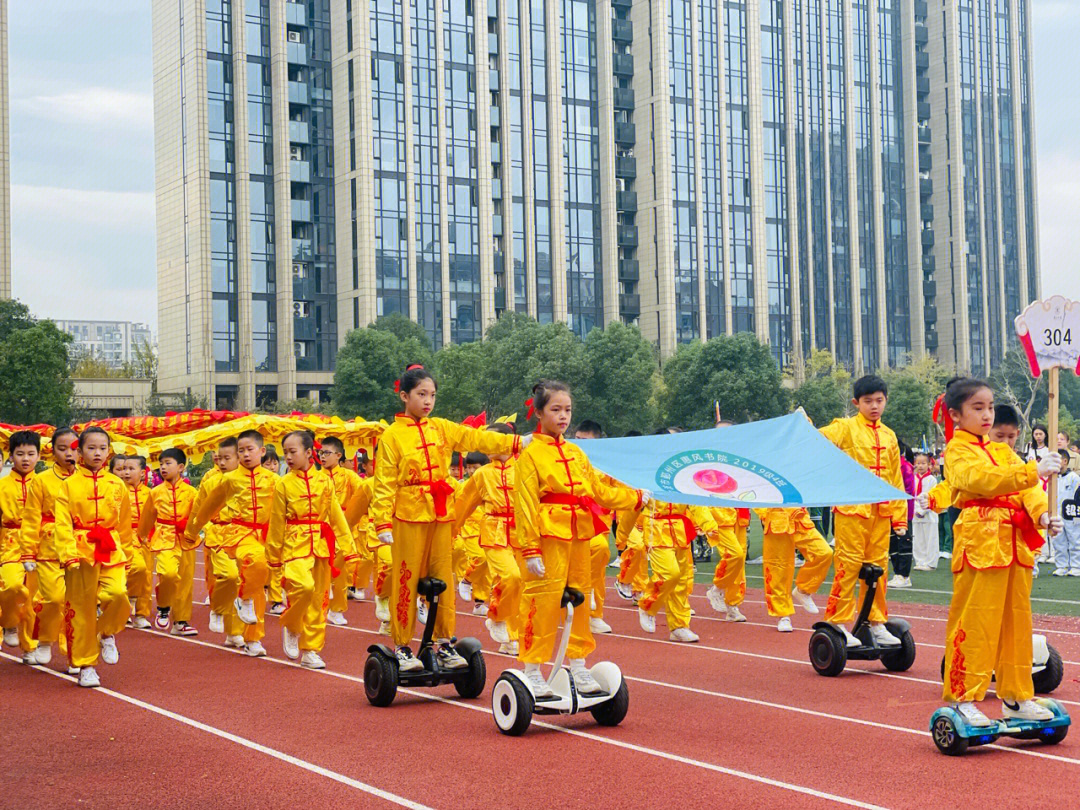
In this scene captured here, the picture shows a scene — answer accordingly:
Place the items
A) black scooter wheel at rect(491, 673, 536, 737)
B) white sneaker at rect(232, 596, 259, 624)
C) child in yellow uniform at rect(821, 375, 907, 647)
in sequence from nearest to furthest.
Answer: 1. black scooter wheel at rect(491, 673, 536, 737)
2. child in yellow uniform at rect(821, 375, 907, 647)
3. white sneaker at rect(232, 596, 259, 624)

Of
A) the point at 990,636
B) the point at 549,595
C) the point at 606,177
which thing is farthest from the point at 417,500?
the point at 606,177

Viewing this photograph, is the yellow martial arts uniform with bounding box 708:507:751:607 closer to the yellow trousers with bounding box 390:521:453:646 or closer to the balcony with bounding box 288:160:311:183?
the yellow trousers with bounding box 390:521:453:646

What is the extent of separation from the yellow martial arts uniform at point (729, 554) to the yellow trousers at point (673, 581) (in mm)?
813

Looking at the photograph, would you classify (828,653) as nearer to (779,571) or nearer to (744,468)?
(744,468)

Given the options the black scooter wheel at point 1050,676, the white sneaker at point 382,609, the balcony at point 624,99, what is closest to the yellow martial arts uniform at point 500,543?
the white sneaker at point 382,609

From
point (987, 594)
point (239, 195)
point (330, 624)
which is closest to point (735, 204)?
point (239, 195)

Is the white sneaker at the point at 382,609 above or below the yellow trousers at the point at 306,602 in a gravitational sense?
below

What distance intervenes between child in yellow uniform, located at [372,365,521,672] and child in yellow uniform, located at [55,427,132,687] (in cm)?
256

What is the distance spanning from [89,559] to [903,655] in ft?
19.4

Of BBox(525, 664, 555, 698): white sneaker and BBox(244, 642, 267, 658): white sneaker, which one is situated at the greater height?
BBox(525, 664, 555, 698): white sneaker

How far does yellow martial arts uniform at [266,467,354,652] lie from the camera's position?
996cm

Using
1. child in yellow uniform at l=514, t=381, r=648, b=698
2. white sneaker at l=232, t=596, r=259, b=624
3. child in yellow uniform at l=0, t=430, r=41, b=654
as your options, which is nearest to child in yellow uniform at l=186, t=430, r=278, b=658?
white sneaker at l=232, t=596, r=259, b=624

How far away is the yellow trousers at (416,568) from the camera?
834 centimetres

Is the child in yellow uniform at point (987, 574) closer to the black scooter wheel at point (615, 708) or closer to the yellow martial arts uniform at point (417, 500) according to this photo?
the black scooter wheel at point (615, 708)
